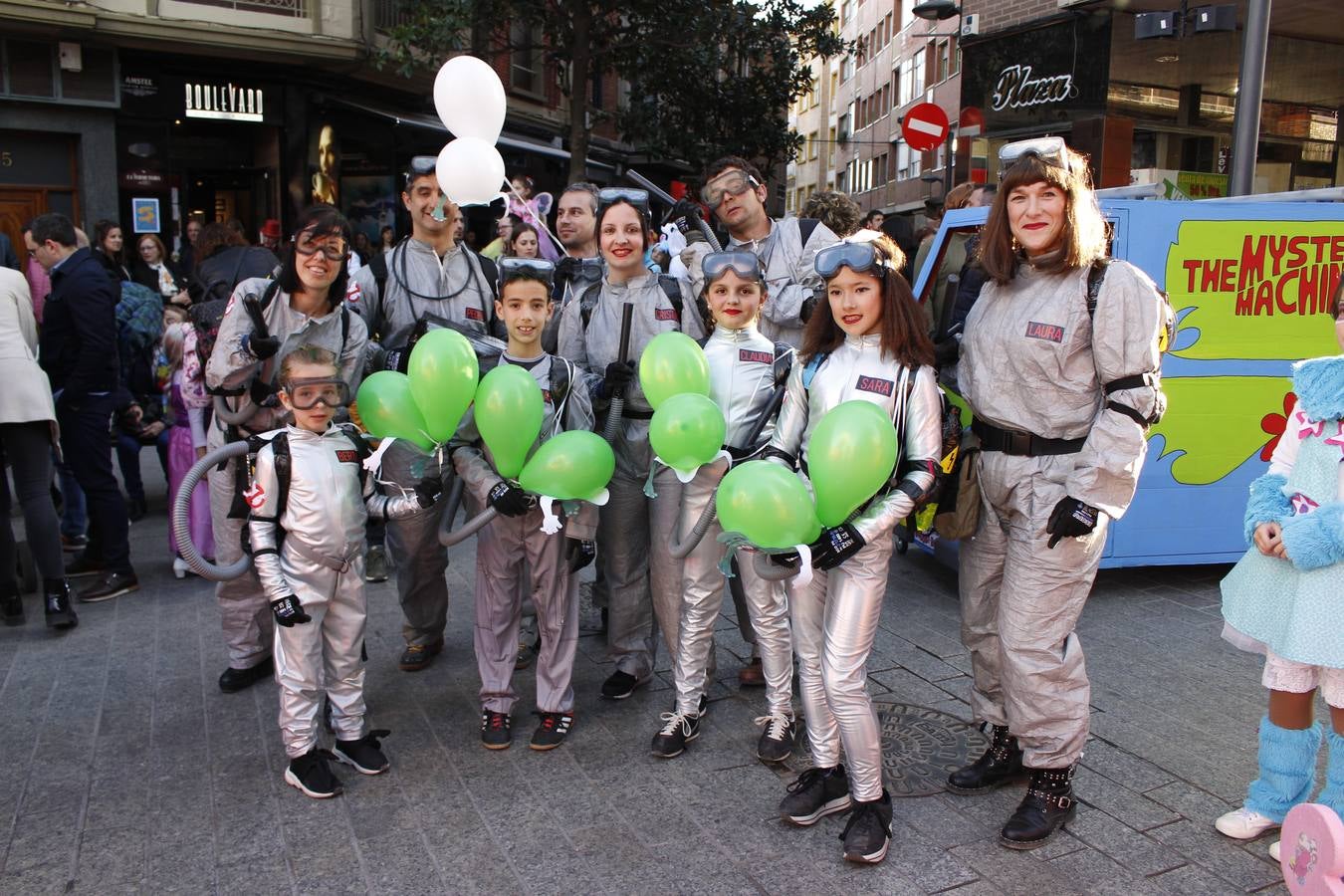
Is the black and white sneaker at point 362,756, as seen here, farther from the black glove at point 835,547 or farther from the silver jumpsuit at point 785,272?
the silver jumpsuit at point 785,272

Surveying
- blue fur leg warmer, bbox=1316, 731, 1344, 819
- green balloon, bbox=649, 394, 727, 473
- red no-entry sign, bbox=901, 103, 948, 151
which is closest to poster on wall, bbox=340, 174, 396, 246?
red no-entry sign, bbox=901, 103, 948, 151

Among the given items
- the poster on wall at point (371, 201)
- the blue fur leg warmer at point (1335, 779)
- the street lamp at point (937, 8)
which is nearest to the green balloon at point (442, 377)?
the blue fur leg warmer at point (1335, 779)

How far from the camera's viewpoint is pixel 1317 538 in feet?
9.33

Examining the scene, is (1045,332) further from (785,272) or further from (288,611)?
(288,611)

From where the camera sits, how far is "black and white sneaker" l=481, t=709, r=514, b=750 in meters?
3.75

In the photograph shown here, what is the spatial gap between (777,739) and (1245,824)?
4.96 feet

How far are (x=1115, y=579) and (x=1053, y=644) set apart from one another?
3086mm

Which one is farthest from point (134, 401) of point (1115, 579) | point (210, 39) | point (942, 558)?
point (210, 39)

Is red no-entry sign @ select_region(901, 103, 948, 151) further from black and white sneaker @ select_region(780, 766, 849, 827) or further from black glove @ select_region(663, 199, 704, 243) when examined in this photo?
black and white sneaker @ select_region(780, 766, 849, 827)

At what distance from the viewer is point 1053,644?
3.12 m

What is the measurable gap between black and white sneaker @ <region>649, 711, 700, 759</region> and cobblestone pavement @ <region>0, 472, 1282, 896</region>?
5 centimetres

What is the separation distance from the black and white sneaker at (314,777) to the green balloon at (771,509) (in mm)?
1670

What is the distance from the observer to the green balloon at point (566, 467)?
339 cm

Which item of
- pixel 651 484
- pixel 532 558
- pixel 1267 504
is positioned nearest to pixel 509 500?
pixel 532 558
